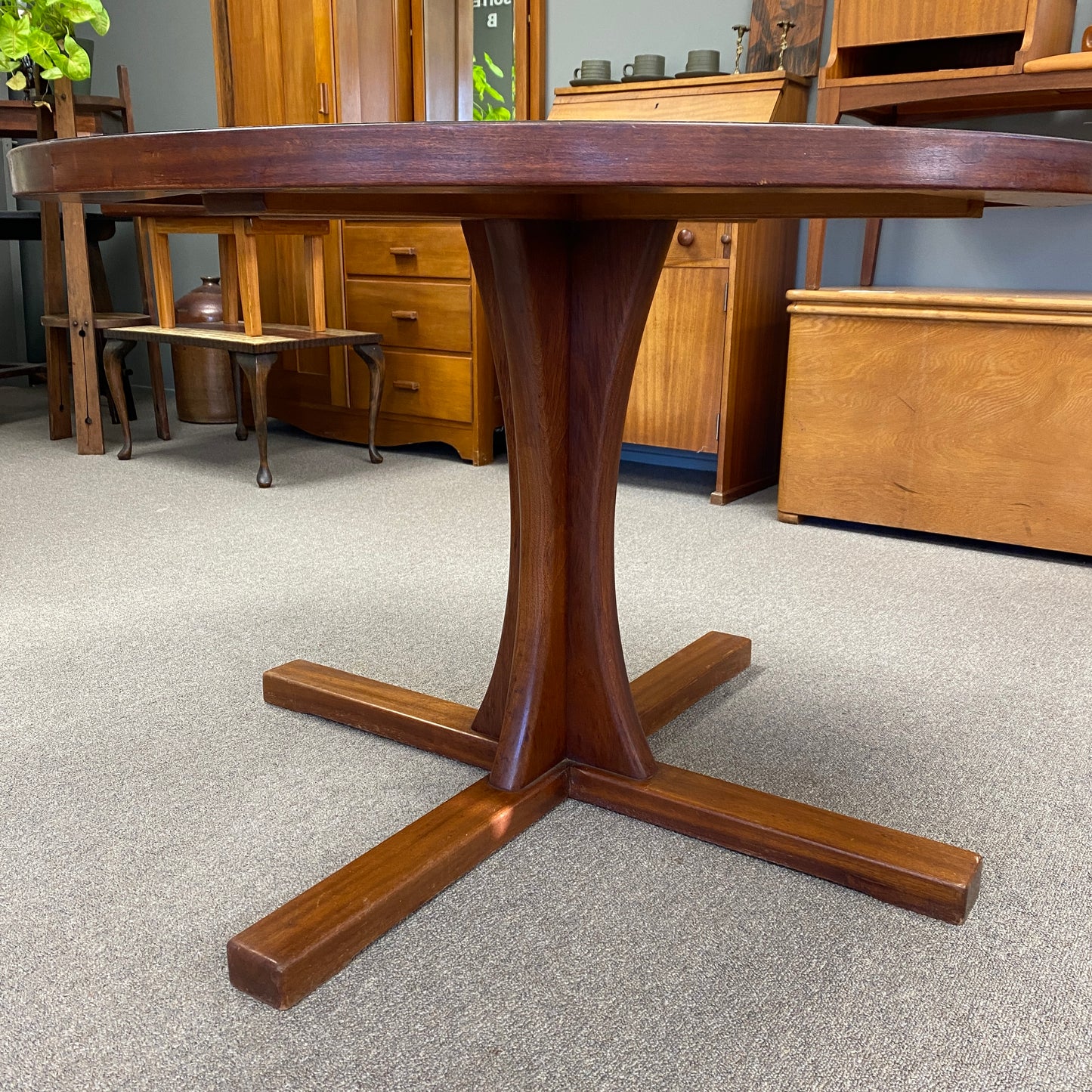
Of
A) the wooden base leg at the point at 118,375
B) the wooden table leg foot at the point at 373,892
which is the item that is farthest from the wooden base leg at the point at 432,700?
the wooden base leg at the point at 118,375

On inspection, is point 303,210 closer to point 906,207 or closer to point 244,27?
point 906,207

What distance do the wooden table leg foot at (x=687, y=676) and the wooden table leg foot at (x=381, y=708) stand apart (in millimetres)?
210

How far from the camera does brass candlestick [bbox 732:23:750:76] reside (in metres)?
2.58

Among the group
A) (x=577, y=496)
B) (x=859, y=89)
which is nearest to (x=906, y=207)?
(x=577, y=496)

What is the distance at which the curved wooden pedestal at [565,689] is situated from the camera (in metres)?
0.96

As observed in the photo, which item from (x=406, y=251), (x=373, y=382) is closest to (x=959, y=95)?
(x=406, y=251)

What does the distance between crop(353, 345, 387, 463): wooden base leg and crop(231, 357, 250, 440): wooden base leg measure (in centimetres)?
54

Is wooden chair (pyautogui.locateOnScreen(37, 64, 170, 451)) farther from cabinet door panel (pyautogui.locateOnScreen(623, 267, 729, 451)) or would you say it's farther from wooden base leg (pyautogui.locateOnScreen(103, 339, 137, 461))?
cabinet door panel (pyautogui.locateOnScreen(623, 267, 729, 451))

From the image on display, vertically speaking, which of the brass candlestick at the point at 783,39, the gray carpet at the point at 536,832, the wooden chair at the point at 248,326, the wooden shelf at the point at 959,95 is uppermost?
the brass candlestick at the point at 783,39

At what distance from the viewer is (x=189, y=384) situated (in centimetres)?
364

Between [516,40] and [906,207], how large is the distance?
90.9 inches

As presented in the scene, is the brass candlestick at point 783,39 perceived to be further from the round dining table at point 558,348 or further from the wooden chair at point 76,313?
the wooden chair at point 76,313

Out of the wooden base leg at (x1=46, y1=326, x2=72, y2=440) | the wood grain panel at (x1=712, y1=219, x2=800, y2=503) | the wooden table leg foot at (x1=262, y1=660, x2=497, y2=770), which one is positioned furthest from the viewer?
Result: the wooden base leg at (x1=46, y1=326, x2=72, y2=440)

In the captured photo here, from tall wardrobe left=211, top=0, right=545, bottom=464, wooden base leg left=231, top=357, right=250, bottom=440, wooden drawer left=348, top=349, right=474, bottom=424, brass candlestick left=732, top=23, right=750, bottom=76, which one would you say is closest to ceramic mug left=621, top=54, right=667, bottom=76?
brass candlestick left=732, top=23, right=750, bottom=76
